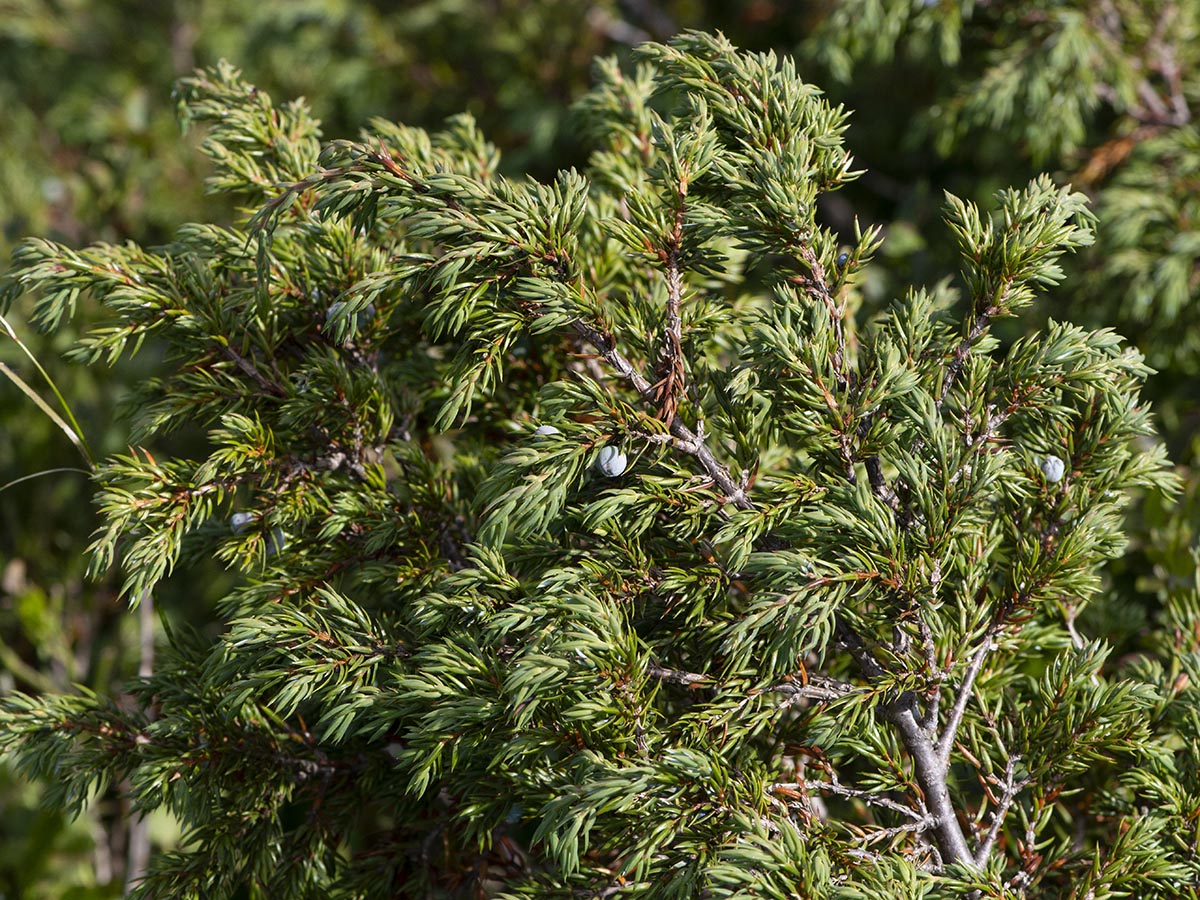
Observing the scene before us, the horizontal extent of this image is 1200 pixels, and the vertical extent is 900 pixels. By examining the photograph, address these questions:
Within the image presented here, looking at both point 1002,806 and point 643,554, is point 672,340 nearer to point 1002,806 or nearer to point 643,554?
point 643,554

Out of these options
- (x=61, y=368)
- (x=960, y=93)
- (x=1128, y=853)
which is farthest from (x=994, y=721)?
(x=61, y=368)

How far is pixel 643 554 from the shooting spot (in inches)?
32.9

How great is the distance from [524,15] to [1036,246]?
2053 millimetres

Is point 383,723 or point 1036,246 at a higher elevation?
point 1036,246

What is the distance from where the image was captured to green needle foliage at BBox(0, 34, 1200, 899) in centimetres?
78

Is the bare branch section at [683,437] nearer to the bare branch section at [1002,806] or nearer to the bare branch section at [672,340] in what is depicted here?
the bare branch section at [672,340]

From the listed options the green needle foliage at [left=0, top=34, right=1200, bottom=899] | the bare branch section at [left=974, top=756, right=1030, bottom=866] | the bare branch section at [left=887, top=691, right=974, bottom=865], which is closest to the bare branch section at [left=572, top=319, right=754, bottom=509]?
the green needle foliage at [left=0, top=34, right=1200, bottom=899]

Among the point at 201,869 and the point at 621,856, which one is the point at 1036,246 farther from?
the point at 201,869

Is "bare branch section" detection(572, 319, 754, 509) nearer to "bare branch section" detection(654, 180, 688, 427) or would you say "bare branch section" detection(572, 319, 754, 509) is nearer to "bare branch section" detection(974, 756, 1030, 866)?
"bare branch section" detection(654, 180, 688, 427)

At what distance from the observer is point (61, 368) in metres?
2.31

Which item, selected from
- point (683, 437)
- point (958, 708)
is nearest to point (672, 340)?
point (683, 437)

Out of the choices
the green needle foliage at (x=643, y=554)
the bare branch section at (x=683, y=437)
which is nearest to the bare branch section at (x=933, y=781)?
the green needle foliage at (x=643, y=554)

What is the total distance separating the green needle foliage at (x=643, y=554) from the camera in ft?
2.55

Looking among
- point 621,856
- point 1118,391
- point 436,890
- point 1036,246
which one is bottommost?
point 436,890
